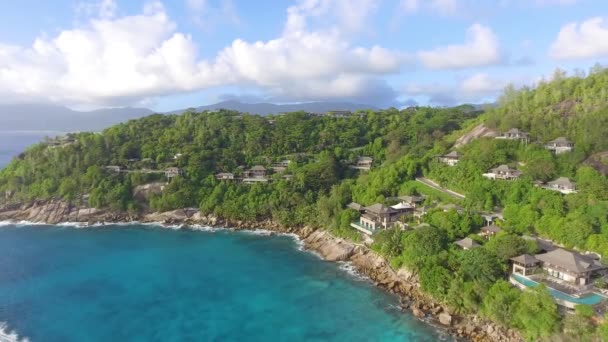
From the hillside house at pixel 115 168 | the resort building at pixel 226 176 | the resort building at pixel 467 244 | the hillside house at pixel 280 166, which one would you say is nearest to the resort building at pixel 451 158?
the resort building at pixel 467 244

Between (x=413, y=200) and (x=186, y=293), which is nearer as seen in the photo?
(x=186, y=293)

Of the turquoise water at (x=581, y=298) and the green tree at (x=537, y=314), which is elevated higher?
the turquoise water at (x=581, y=298)

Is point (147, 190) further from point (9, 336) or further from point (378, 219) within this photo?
point (378, 219)

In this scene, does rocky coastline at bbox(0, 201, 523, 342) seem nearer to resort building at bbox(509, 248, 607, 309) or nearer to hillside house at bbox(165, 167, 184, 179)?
resort building at bbox(509, 248, 607, 309)

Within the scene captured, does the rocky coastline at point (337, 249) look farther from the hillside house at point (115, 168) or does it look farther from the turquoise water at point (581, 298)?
the hillside house at point (115, 168)

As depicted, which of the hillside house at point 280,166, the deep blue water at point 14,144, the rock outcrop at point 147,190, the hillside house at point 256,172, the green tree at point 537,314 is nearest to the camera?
the green tree at point 537,314

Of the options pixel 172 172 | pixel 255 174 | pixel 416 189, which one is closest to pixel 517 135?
pixel 416 189
